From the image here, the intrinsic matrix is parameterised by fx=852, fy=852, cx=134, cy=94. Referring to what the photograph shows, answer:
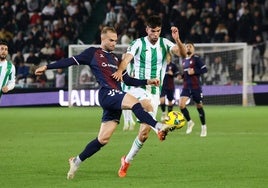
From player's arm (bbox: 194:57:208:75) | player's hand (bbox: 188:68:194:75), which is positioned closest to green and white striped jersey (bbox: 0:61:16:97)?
player's hand (bbox: 188:68:194:75)

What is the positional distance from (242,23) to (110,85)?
72.0ft

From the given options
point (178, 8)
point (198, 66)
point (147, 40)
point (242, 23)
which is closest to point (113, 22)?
point (178, 8)

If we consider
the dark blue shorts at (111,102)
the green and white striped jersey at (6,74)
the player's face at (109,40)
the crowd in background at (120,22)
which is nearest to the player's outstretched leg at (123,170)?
the dark blue shorts at (111,102)

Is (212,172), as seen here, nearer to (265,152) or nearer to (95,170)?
(95,170)

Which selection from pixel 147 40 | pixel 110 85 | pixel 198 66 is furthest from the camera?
pixel 198 66

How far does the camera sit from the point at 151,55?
1252cm

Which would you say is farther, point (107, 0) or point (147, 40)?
point (107, 0)

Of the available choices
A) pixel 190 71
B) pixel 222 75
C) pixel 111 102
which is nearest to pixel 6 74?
pixel 190 71

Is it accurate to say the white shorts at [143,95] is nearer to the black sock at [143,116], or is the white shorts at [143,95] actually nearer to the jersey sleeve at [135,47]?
the jersey sleeve at [135,47]

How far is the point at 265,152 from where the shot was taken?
14.7 meters

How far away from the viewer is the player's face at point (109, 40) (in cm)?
1101

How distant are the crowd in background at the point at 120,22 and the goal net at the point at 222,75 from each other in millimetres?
→ 1024

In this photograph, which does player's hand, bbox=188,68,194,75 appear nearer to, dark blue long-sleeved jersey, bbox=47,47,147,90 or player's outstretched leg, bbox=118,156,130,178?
player's outstretched leg, bbox=118,156,130,178

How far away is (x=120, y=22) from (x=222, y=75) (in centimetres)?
539
